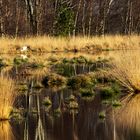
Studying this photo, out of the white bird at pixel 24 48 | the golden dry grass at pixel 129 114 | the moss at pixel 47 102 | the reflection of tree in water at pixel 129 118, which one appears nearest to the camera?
the reflection of tree in water at pixel 129 118

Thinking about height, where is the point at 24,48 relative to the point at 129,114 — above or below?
above

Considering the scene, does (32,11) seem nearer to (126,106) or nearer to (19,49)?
(19,49)

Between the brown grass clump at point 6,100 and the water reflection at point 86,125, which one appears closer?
the water reflection at point 86,125

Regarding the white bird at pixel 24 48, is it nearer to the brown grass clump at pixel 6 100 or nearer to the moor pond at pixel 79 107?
the moor pond at pixel 79 107

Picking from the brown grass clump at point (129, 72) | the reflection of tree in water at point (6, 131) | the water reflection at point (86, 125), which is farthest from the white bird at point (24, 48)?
→ the reflection of tree in water at point (6, 131)

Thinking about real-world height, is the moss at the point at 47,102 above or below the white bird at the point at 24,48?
below

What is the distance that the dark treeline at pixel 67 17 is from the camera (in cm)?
4184

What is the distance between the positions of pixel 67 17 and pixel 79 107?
1192 inches

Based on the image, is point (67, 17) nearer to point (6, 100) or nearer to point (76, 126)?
point (6, 100)

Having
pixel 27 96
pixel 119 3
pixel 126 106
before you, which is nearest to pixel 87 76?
pixel 27 96

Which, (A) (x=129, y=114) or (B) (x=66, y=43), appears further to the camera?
(B) (x=66, y=43)

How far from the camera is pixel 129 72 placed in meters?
13.9

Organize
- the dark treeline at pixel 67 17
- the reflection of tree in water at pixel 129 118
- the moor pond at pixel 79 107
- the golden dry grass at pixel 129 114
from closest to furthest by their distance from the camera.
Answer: the reflection of tree in water at pixel 129 118 < the moor pond at pixel 79 107 < the golden dry grass at pixel 129 114 < the dark treeline at pixel 67 17

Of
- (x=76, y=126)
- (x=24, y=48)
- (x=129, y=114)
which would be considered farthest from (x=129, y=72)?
(x=24, y=48)
